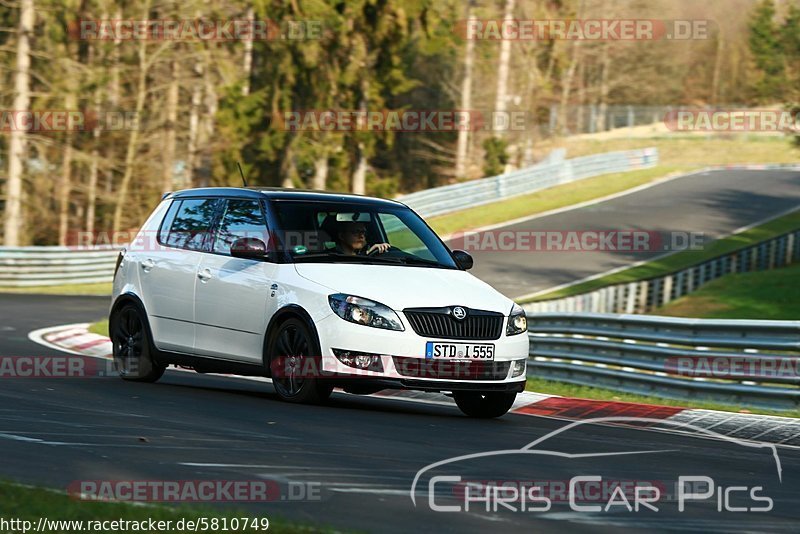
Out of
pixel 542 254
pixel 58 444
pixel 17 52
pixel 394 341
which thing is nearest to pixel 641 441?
pixel 394 341

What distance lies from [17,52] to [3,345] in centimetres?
2552

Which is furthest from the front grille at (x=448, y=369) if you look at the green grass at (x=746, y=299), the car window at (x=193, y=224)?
the green grass at (x=746, y=299)

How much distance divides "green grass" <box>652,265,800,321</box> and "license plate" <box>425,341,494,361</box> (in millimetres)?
16615

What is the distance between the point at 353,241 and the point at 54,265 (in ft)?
75.7

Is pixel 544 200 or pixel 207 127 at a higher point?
pixel 207 127

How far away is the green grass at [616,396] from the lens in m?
12.2

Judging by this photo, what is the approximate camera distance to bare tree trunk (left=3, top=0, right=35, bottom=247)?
39438 millimetres

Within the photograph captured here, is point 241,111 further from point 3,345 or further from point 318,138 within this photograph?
point 3,345

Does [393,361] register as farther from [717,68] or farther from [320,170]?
[717,68]

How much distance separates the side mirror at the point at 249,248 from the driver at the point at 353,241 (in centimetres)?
64

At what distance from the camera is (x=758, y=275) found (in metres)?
31.7

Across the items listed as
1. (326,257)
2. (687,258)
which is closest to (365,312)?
(326,257)

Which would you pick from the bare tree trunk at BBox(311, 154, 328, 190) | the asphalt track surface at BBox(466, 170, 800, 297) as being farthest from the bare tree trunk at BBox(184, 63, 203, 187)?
the asphalt track surface at BBox(466, 170, 800, 297)

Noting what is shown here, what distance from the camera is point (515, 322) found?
34.7 feet
